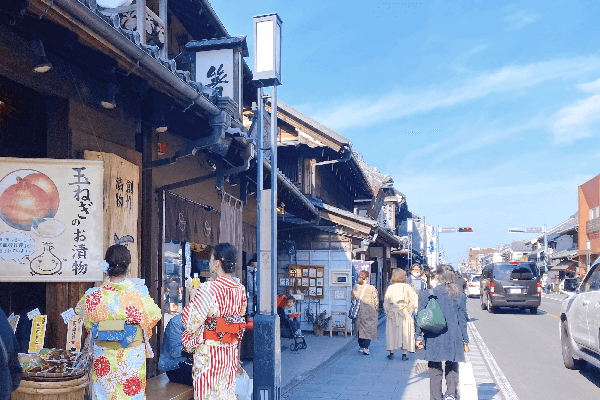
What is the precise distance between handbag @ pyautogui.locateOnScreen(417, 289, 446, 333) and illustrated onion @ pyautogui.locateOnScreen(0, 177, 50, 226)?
451 cm

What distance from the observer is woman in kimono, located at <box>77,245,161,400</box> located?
4.21 metres

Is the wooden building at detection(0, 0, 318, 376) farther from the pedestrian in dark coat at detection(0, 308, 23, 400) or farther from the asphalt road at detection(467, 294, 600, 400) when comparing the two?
the asphalt road at detection(467, 294, 600, 400)

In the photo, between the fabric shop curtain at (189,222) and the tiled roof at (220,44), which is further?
the tiled roof at (220,44)

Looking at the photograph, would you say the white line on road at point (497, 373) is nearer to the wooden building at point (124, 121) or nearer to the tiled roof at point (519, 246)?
the wooden building at point (124, 121)

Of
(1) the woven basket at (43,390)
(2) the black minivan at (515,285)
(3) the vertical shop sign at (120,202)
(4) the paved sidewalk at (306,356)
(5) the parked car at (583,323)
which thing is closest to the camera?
(1) the woven basket at (43,390)

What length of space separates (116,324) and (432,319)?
4.01 metres

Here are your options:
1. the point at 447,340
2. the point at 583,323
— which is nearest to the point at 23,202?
the point at 447,340

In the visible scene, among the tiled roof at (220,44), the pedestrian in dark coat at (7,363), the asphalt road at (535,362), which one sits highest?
the tiled roof at (220,44)

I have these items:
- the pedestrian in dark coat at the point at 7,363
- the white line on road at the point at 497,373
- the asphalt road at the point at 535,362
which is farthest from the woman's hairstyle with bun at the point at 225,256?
the asphalt road at the point at 535,362

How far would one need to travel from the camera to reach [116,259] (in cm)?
421

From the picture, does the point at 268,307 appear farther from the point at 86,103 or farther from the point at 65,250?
the point at 86,103

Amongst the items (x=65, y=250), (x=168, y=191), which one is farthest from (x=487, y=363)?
(x=65, y=250)

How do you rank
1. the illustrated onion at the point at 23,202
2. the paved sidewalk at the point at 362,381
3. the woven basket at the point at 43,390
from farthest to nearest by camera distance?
1. the paved sidewalk at the point at 362,381
2. the illustrated onion at the point at 23,202
3. the woven basket at the point at 43,390

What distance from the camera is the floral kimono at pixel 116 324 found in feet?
13.9
